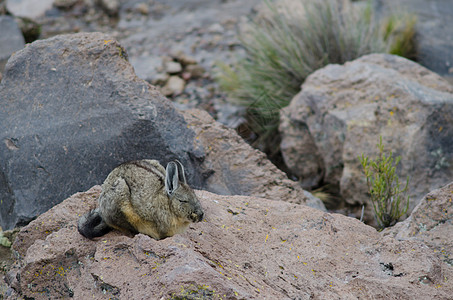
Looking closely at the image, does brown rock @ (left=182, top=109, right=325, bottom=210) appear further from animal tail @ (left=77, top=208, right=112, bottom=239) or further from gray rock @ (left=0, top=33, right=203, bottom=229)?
animal tail @ (left=77, top=208, right=112, bottom=239)

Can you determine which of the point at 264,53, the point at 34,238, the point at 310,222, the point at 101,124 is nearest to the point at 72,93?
the point at 101,124

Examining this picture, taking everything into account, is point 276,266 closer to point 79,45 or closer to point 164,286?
point 164,286

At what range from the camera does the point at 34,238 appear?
4246 millimetres

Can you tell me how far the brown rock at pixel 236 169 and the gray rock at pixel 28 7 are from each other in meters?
8.73

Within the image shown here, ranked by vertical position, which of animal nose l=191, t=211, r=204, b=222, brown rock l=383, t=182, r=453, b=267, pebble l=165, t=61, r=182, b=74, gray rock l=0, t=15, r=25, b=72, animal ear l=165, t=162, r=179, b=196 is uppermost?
animal ear l=165, t=162, r=179, b=196

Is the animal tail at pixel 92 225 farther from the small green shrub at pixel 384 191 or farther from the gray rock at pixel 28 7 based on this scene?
the gray rock at pixel 28 7

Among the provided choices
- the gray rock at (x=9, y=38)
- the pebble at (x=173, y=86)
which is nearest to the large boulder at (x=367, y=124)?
the pebble at (x=173, y=86)

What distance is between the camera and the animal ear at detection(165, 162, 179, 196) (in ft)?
13.0

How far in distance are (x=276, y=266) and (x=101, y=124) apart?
2.48 meters

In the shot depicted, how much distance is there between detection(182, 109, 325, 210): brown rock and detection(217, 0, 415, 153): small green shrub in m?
2.10

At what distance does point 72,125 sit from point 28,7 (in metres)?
9.41

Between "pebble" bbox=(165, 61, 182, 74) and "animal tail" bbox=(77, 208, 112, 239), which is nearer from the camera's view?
"animal tail" bbox=(77, 208, 112, 239)

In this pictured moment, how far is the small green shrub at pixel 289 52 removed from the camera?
8.38m

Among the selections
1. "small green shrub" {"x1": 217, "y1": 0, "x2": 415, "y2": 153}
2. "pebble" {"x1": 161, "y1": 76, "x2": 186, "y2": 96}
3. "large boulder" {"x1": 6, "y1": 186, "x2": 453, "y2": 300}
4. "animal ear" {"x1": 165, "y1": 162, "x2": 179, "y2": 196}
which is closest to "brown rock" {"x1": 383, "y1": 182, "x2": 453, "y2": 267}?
"large boulder" {"x1": 6, "y1": 186, "x2": 453, "y2": 300}
